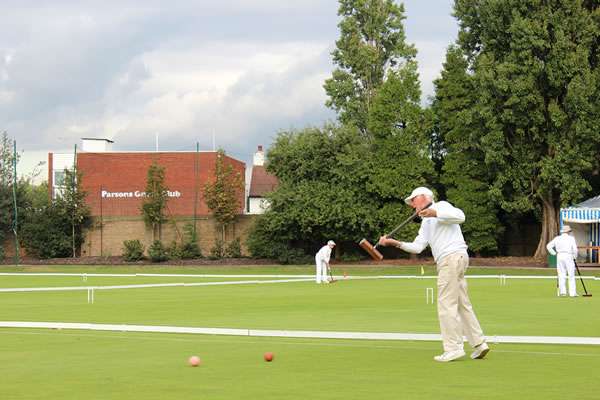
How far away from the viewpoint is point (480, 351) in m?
8.00

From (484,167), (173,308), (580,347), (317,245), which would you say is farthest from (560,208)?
(580,347)

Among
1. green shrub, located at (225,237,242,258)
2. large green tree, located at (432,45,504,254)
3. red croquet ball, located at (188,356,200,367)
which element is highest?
large green tree, located at (432,45,504,254)

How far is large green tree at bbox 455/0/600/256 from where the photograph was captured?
34031 millimetres

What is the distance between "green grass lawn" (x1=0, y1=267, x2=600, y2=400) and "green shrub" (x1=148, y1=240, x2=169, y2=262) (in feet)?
74.8

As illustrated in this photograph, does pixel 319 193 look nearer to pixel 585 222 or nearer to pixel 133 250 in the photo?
pixel 133 250

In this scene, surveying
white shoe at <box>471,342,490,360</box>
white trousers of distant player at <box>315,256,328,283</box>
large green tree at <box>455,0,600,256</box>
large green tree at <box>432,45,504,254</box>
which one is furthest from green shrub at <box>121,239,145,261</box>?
white shoe at <box>471,342,490,360</box>

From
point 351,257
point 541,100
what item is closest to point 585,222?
point 541,100

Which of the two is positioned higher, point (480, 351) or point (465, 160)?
point (465, 160)

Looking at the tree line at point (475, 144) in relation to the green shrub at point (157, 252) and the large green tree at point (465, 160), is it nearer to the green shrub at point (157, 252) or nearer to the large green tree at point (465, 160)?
the large green tree at point (465, 160)

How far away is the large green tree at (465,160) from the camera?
124ft

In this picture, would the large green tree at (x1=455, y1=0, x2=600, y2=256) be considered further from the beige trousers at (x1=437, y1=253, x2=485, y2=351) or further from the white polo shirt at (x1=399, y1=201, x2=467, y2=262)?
the beige trousers at (x1=437, y1=253, x2=485, y2=351)

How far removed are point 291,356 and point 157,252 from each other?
106 feet

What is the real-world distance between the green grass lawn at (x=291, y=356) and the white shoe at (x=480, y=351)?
0.43 ft

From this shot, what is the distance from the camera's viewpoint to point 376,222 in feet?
125
